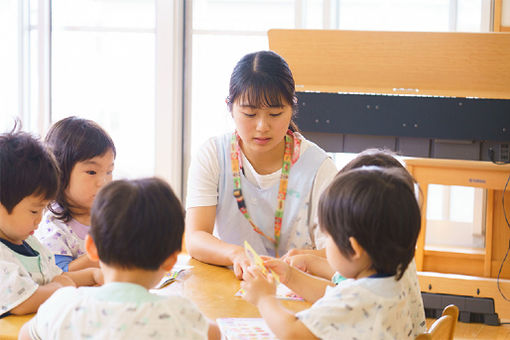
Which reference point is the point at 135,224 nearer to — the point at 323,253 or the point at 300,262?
the point at 300,262

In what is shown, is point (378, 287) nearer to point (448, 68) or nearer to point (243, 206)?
point (243, 206)

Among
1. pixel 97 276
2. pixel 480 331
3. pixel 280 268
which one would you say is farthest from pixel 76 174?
pixel 480 331

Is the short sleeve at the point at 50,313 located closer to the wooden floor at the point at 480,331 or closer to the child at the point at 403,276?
the child at the point at 403,276

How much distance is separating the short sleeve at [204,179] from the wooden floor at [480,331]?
6.18 ft

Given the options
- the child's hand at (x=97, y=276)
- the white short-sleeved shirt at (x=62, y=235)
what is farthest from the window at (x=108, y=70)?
the child's hand at (x=97, y=276)

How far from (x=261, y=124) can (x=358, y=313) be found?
0.90 meters

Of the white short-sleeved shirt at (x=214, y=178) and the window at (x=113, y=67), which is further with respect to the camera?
the window at (x=113, y=67)

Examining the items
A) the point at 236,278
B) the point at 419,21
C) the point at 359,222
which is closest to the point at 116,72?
the point at 419,21

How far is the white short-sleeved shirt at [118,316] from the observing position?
3.56 feet

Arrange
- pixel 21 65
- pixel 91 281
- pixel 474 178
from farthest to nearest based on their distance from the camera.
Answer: pixel 21 65
pixel 474 178
pixel 91 281

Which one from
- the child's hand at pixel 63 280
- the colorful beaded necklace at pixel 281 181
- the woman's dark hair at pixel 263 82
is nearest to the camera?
the child's hand at pixel 63 280

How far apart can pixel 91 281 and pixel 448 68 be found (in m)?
2.61

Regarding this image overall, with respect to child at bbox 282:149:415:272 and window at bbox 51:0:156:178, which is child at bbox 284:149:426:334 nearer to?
child at bbox 282:149:415:272

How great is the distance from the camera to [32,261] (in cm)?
150
